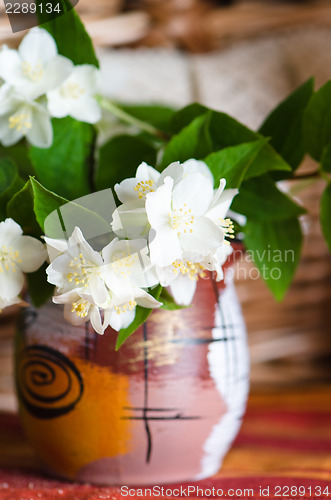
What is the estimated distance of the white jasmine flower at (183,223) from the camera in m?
0.37

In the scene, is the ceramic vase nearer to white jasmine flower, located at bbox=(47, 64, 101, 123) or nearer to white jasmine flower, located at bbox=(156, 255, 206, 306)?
white jasmine flower, located at bbox=(156, 255, 206, 306)

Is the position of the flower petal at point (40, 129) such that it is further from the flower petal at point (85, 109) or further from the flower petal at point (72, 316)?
the flower petal at point (72, 316)

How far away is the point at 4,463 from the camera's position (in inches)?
22.8

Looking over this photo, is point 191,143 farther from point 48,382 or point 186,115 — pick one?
point 48,382

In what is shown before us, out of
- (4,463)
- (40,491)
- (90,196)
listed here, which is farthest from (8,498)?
(90,196)

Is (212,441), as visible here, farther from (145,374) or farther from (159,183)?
(159,183)

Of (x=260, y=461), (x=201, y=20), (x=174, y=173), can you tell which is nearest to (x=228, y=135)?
(x=174, y=173)

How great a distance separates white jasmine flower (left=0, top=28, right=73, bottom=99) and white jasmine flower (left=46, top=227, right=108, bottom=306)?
0.47 feet

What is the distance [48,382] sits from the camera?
0.48 m

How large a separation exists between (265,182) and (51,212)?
186 mm

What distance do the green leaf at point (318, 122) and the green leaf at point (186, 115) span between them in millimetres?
89

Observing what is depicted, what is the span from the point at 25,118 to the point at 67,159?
2.1 inches

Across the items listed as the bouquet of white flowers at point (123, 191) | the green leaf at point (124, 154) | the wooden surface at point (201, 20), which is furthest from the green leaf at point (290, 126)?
the wooden surface at point (201, 20)

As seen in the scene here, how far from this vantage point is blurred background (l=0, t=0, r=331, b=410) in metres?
0.77
